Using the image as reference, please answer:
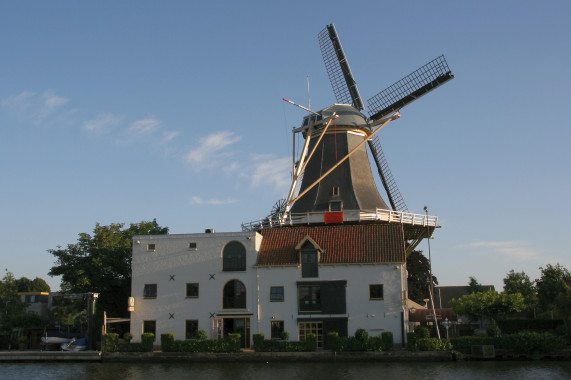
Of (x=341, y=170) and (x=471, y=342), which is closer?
(x=471, y=342)

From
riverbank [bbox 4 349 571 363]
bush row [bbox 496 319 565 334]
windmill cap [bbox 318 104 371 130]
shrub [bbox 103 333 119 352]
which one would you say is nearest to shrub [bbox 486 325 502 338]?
riverbank [bbox 4 349 571 363]

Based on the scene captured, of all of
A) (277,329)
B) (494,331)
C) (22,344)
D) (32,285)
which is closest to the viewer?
A: (494,331)

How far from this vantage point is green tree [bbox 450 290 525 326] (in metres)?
37.5

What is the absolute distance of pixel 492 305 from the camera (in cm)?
3797

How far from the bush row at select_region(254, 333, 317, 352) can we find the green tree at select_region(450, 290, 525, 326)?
11.7m

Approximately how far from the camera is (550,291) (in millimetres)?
54469

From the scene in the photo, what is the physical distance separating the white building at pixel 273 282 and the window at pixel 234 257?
2.7 inches

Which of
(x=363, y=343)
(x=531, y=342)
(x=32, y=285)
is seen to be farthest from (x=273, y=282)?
(x=32, y=285)

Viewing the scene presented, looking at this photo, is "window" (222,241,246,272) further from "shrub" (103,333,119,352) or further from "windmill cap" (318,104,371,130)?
"windmill cap" (318,104,371,130)

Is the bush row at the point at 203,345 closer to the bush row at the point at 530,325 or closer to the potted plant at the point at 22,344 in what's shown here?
the potted plant at the point at 22,344

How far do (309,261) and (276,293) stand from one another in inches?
122

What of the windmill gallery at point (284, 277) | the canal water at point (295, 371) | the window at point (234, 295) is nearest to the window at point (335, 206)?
the windmill gallery at point (284, 277)

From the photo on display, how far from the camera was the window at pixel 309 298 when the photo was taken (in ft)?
122

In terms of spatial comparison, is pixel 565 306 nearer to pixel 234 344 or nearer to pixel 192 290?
pixel 234 344
